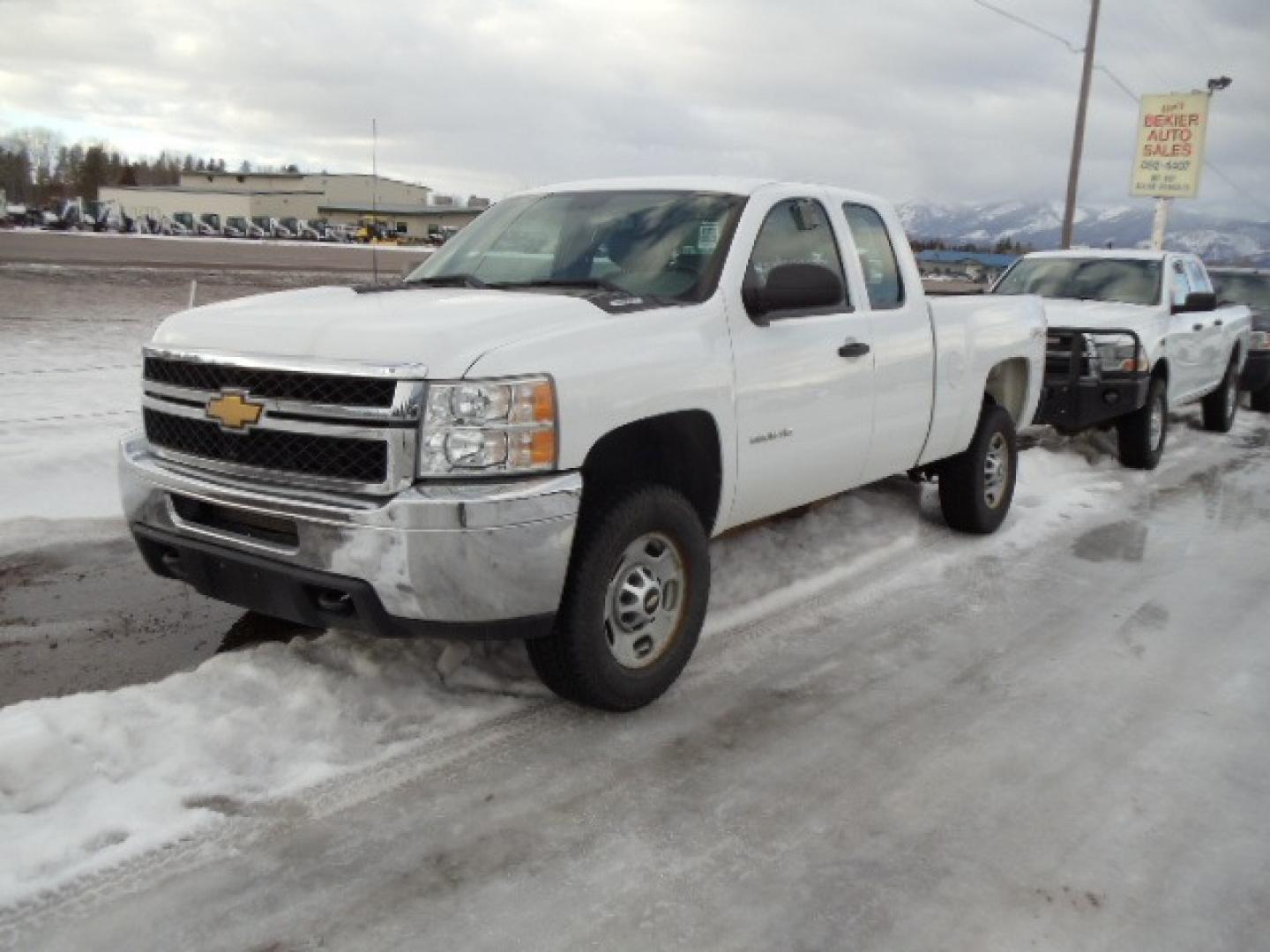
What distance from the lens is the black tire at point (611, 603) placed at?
3707 millimetres

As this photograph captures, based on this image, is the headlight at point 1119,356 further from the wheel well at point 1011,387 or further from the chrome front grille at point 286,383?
the chrome front grille at point 286,383

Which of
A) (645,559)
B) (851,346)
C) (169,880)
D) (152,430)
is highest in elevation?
(851,346)

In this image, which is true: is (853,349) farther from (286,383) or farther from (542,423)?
(286,383)

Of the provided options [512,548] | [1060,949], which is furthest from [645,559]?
[1060,949]

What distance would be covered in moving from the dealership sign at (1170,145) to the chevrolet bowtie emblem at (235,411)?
93.7 feet

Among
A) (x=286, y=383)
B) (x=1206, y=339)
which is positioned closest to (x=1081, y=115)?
(x=1206, y=339)

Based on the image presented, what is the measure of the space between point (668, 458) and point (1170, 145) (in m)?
28.9

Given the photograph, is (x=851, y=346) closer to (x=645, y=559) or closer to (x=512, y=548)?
(x=645, y=559)

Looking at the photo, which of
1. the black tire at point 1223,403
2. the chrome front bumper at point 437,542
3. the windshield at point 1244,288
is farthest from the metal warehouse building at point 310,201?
the chrome front bumper at point 437,542

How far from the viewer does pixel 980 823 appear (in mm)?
3373

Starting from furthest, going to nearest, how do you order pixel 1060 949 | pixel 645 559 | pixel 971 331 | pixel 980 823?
1. pixel 971 331
2. pixel 645 559
3. pixel 980 823
4. pixel 1060 949

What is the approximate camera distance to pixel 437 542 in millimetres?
3311

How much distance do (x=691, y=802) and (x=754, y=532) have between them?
311 centimetres

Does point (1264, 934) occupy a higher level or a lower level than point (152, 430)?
lower
